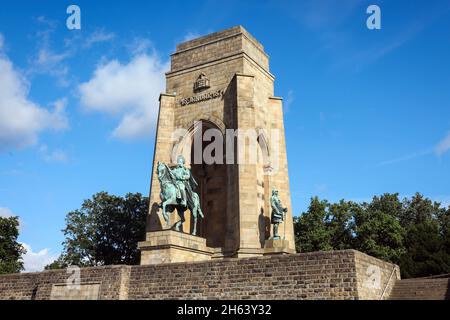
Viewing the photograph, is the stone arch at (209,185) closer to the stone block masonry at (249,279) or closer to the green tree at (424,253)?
the stone block masonry at (249,279)

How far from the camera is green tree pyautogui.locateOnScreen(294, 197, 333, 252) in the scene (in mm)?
34844

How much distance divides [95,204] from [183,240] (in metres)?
20.7

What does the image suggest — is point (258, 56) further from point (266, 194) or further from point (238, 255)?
point (238, 255)

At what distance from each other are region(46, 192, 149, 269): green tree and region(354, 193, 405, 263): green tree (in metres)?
15.6

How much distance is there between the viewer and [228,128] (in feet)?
76.4

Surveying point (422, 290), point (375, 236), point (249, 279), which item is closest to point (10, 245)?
point (375, 236)

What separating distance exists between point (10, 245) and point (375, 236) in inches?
1043

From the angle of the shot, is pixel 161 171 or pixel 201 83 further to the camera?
pixel 201 83

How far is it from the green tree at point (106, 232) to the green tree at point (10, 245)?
10.8 ft

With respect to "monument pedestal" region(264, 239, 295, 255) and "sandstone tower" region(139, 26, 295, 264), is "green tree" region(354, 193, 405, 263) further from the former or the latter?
"monument pedestal" region(264, 239, 295, 255)

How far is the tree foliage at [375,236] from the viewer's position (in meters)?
29.1

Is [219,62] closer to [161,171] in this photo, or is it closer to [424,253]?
[161,171]
